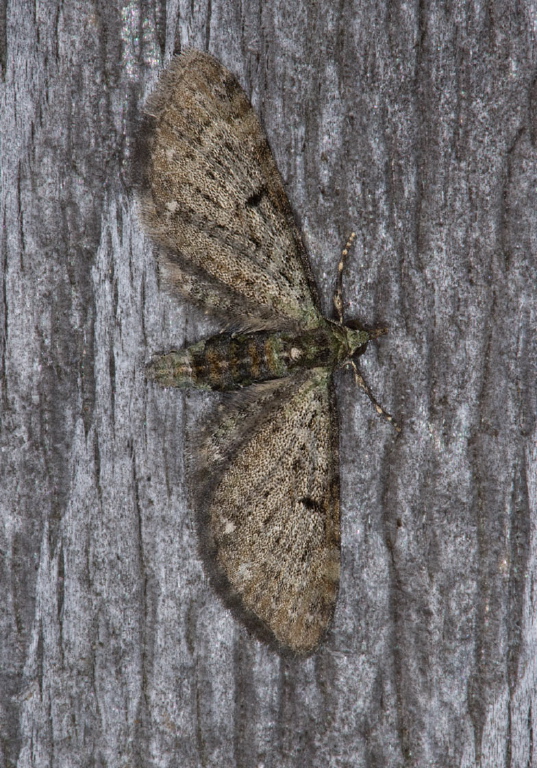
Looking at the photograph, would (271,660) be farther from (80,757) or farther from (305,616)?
(80,757)

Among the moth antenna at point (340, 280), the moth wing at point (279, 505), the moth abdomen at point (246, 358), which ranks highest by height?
the moth antenna at point (340, 280)

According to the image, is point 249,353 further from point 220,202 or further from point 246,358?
point 220,202

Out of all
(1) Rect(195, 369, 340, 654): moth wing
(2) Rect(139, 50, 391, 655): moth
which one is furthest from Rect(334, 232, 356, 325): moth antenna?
(1) Rect(195, 369, 340, 654): moth wing

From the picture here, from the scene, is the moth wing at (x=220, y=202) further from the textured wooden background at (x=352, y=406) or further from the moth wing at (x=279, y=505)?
the moth wing at (x=279, y=505)

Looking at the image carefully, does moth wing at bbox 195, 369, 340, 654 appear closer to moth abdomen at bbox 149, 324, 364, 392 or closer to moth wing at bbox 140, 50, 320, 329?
moth abdomen at bbox 149, 324, 364, 392

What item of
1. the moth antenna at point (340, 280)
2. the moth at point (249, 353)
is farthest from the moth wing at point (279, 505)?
the moth antenna at point (340, 280)
